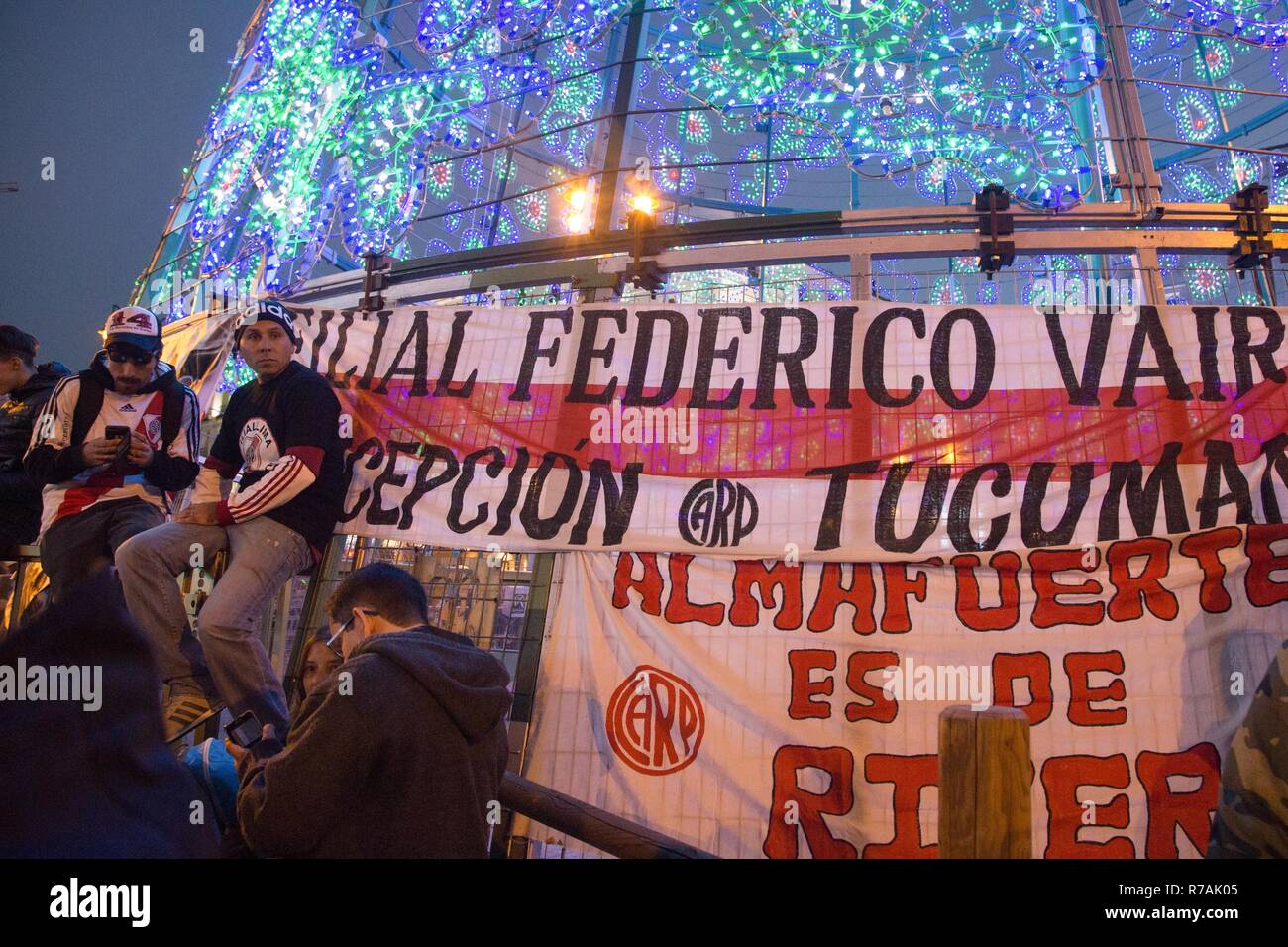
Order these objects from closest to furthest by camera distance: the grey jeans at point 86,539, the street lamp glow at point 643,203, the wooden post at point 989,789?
1. the wooden post at point 989,789
2. the grey jeans at point 86,539
3. the street lamp glow at point 643,203

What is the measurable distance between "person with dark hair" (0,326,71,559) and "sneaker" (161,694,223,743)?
72.2 inches

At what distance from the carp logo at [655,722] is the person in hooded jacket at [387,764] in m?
1.38

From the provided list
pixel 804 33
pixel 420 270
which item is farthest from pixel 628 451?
pixel 804 33

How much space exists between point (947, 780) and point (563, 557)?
2.35 metres

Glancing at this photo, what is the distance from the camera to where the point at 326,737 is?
225 centimetres

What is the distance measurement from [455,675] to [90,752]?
136cm

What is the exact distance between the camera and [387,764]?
2.32 m

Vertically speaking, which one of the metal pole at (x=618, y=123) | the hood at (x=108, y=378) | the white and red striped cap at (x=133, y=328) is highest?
the metal pole at (x=618, y=123)

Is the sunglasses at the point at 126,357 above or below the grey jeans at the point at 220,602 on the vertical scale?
above

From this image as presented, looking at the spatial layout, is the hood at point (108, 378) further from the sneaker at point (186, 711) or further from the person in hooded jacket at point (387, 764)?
the person in hooded jacket at point (387, 764)

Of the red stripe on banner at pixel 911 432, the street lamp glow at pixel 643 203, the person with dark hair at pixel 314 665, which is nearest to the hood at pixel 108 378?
the red stripe on banner at pixel 911 432

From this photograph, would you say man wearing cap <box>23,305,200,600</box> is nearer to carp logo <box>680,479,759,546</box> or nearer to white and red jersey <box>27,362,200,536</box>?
white and red jersey <box>27,362,200,536</box>

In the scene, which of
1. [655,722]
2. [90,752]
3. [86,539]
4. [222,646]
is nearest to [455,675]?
[90,752]

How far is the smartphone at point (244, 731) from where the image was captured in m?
2.73
